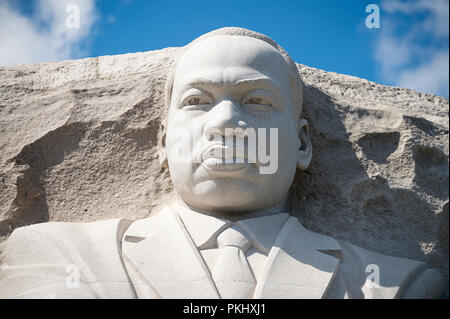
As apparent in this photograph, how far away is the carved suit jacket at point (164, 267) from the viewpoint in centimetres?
365

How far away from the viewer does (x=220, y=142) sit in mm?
4090

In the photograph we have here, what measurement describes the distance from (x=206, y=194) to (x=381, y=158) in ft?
5.01

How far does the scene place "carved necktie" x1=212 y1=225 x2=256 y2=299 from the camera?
3650 millimetres

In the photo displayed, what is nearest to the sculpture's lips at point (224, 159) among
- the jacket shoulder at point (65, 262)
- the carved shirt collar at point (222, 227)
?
the carved shirt collar at point (222, 227)

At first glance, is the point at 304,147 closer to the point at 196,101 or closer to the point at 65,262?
the point at 196,101

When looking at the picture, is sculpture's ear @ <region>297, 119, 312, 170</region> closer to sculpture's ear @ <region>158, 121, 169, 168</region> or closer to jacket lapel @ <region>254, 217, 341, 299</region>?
jacket lapel @ <region>254, 217, 341, 299</region>

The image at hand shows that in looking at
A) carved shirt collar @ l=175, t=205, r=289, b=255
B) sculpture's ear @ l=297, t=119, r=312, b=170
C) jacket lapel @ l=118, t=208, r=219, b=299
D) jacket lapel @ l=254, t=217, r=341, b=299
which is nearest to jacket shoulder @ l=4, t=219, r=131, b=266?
jacket lapel @ l=118, t=208, r=219, b=299

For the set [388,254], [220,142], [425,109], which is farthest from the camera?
[425,109]

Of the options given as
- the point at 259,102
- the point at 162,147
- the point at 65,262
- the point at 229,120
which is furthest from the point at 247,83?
the point at 65,262

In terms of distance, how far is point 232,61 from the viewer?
14.1 ft

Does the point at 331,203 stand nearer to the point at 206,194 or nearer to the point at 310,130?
the point at 310,130

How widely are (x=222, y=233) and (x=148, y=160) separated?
113cm

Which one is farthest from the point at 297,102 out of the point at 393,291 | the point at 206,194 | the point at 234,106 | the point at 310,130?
the point at 393,291

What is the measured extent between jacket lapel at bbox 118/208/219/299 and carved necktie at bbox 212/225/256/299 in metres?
0.08
